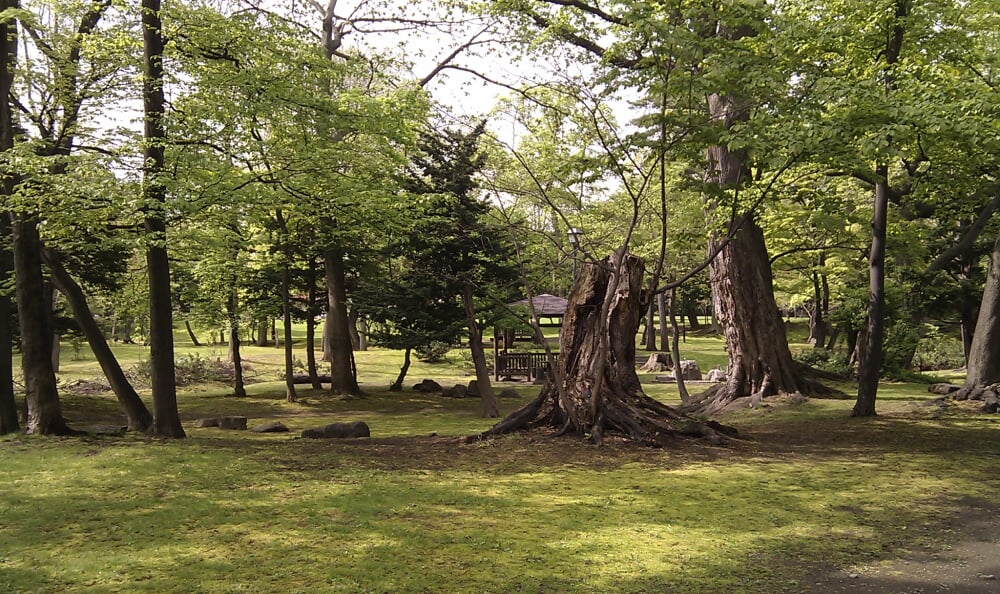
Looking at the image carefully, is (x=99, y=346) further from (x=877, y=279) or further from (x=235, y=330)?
(x=877, y=279)

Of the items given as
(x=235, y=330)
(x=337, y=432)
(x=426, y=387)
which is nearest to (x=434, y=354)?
(x=426, y=387)

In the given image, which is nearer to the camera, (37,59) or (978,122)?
(978,122)

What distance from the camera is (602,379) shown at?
9867 millimetres

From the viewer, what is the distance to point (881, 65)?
918 centimetres

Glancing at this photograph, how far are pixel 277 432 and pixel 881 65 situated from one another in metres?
11.2

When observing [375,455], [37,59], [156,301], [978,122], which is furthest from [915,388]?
[37,59]

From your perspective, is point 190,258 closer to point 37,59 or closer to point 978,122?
point 37,59

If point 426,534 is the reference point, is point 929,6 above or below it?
above

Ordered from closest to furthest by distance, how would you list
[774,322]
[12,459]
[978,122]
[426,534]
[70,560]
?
[70,560]
[426,534]
[978,122]
[12,459]
[774,322]

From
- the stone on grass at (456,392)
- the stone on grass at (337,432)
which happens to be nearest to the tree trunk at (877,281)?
the stone on grass at (337,432)

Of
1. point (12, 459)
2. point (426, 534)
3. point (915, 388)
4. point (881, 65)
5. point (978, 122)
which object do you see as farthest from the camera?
point (915, 388)

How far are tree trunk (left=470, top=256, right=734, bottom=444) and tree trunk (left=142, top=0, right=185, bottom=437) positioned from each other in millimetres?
4857

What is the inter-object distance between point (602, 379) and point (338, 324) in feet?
40.7

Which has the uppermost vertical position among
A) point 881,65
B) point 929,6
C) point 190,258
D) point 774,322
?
point 929,6
